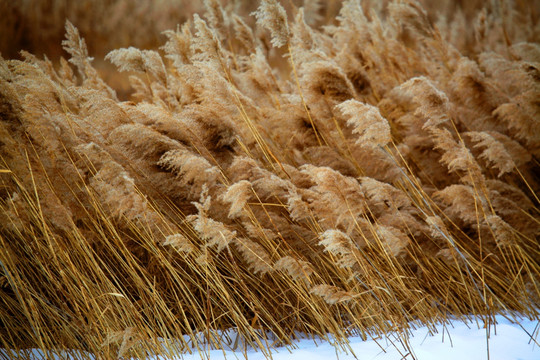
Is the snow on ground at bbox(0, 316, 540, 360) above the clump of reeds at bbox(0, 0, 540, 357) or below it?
below

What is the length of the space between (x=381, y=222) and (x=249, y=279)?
2.67 ft

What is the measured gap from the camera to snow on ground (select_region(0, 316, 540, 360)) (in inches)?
64.9

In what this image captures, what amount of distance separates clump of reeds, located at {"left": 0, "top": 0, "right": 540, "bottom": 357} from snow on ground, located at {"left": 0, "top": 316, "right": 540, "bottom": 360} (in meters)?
0.08

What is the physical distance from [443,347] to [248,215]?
1060 millimetres

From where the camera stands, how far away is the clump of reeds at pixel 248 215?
185cm

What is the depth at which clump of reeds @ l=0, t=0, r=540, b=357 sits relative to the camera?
72.7 inches

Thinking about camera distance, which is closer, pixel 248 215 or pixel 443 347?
pixel 443 347

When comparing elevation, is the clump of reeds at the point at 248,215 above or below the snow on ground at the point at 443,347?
above

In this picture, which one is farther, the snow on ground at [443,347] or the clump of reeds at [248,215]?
the clump of reeds at [248,215]

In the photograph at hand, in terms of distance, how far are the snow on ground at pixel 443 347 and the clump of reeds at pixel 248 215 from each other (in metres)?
0.08

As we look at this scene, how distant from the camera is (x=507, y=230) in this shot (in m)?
1.90

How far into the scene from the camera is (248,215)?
1.99 meters

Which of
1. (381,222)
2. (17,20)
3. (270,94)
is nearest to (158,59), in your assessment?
(270,94)

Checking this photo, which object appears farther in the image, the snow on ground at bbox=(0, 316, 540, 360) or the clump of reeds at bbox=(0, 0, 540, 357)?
the clump of reeds at bbox=(0, 0, 540, 357)
